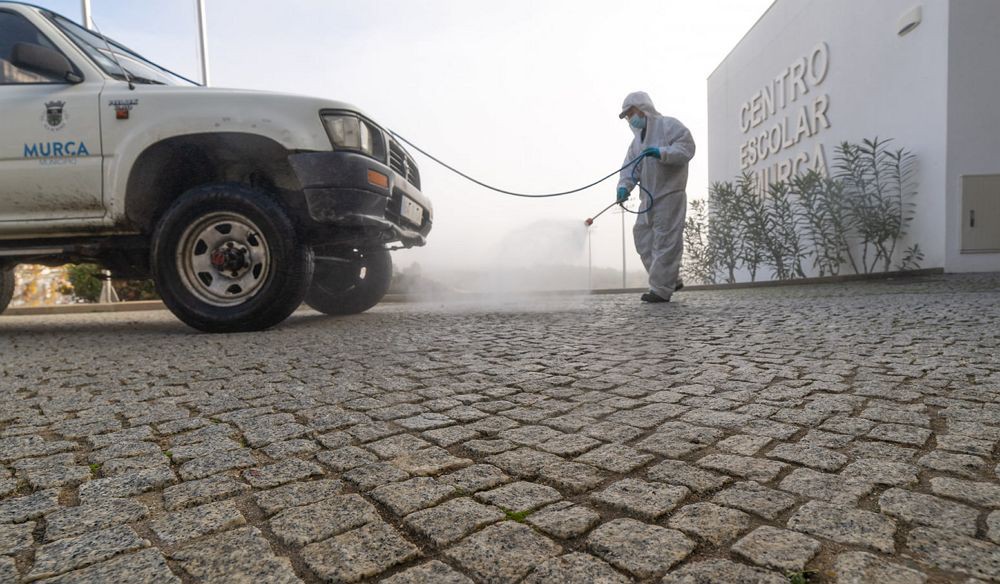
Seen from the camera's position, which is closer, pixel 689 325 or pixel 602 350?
pixel 602 350

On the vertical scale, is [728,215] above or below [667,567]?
above

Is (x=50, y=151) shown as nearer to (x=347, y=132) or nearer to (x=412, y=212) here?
(x=347, y=132)

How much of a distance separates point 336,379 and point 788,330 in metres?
2.90

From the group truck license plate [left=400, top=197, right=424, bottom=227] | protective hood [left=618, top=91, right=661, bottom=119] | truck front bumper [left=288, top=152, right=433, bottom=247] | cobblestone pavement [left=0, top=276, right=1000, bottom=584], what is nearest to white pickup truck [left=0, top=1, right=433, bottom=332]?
truck front bumper [left=288, top=152, right=433, bottom=247]

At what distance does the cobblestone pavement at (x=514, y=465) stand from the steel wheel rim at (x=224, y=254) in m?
1.02

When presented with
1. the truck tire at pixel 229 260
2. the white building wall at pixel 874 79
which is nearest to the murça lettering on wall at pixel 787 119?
the white building wall at pixel 874 79

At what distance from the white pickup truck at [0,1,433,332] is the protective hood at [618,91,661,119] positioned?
314 centimetres

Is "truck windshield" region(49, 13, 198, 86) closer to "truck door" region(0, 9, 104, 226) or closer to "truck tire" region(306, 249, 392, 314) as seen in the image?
"truck door" region(0, 9, 104, 226)

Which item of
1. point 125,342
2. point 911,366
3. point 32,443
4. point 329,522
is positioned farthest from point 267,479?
point 125,342

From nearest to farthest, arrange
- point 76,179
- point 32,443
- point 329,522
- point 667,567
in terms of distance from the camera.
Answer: point 667,567 → point 329,522 → point 32,443 → point 76,179

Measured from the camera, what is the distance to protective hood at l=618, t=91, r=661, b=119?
20.9 feet

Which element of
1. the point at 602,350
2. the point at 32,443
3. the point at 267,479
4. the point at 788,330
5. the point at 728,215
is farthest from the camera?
the point at 728,215

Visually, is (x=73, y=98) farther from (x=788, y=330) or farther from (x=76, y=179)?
(x=788, y=330)

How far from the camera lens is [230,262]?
14.0ft
